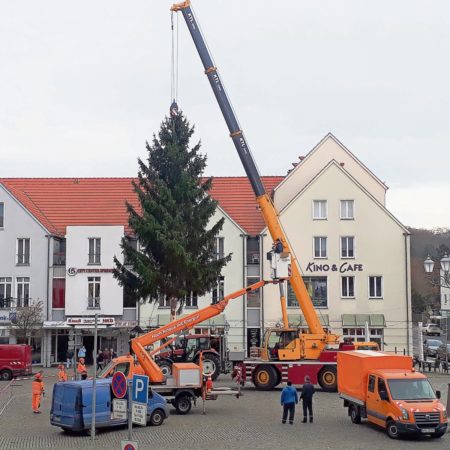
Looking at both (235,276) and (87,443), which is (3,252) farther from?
(87,443)

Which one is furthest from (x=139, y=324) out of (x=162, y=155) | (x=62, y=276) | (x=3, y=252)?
(x=162, y=155)

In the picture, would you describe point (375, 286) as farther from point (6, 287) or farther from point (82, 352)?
point (6, 287)

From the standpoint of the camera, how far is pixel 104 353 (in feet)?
159

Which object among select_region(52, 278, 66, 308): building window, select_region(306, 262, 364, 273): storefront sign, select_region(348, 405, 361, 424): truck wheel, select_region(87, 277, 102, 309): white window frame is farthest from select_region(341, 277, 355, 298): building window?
select_region(348, 405, 361, 424): truck wheel

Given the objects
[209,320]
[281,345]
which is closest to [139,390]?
[281,345]

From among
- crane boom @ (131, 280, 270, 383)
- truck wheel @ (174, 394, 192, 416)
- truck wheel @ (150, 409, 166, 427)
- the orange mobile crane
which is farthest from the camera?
the orange mobile crane

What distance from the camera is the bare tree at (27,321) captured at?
51688mm

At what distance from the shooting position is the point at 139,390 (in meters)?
15.1

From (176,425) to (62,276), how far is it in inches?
1242

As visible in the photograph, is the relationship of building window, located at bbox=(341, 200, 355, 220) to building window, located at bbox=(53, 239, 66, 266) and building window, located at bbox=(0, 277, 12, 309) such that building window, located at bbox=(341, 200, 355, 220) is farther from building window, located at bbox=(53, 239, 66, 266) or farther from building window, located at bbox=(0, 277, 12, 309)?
building window, located at bbox=(0, 277, 12, 309)

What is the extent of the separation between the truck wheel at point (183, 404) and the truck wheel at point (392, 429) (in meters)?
8.07

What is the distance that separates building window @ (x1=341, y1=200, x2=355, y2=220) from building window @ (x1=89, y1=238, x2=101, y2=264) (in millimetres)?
16768

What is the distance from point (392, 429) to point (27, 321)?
33.9 meters

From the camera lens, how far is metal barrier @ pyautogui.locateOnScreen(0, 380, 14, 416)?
30828 millimetres
